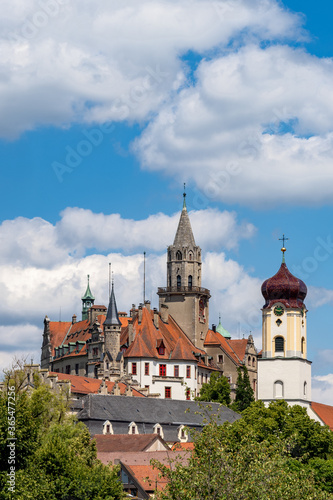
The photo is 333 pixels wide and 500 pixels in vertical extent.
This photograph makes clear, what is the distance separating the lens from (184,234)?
144375 millimetres

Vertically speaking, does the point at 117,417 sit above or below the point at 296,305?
below

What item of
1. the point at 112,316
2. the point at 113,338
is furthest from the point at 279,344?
the point at 112,316

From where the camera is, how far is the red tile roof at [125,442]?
89000 mm

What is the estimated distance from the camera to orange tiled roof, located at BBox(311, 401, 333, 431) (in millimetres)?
130750

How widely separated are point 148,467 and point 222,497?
116 feet

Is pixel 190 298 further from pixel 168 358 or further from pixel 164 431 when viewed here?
pixel 164 431

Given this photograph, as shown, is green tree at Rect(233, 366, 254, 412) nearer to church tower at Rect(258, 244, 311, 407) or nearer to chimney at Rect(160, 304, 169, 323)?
church tower at Rect(258, 244, 311, 407)

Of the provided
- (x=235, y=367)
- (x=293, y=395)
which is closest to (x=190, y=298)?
(x=235, y=367)

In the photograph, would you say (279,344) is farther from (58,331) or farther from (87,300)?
(87,300)

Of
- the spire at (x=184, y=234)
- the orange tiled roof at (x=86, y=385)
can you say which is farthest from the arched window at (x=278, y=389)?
the spire at (x=184, y=234)

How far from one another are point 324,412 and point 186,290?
2318 centimetres

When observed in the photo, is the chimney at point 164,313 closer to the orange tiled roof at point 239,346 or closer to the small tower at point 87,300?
the orange tiled roof at point 239,346

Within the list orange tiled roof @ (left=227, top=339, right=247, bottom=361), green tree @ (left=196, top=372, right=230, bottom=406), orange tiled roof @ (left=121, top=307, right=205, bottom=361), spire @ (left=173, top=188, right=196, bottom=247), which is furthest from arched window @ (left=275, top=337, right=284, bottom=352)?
spire @ (left=173, top=188, right=196, bottom=247)

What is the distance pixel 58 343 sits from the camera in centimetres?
15475
